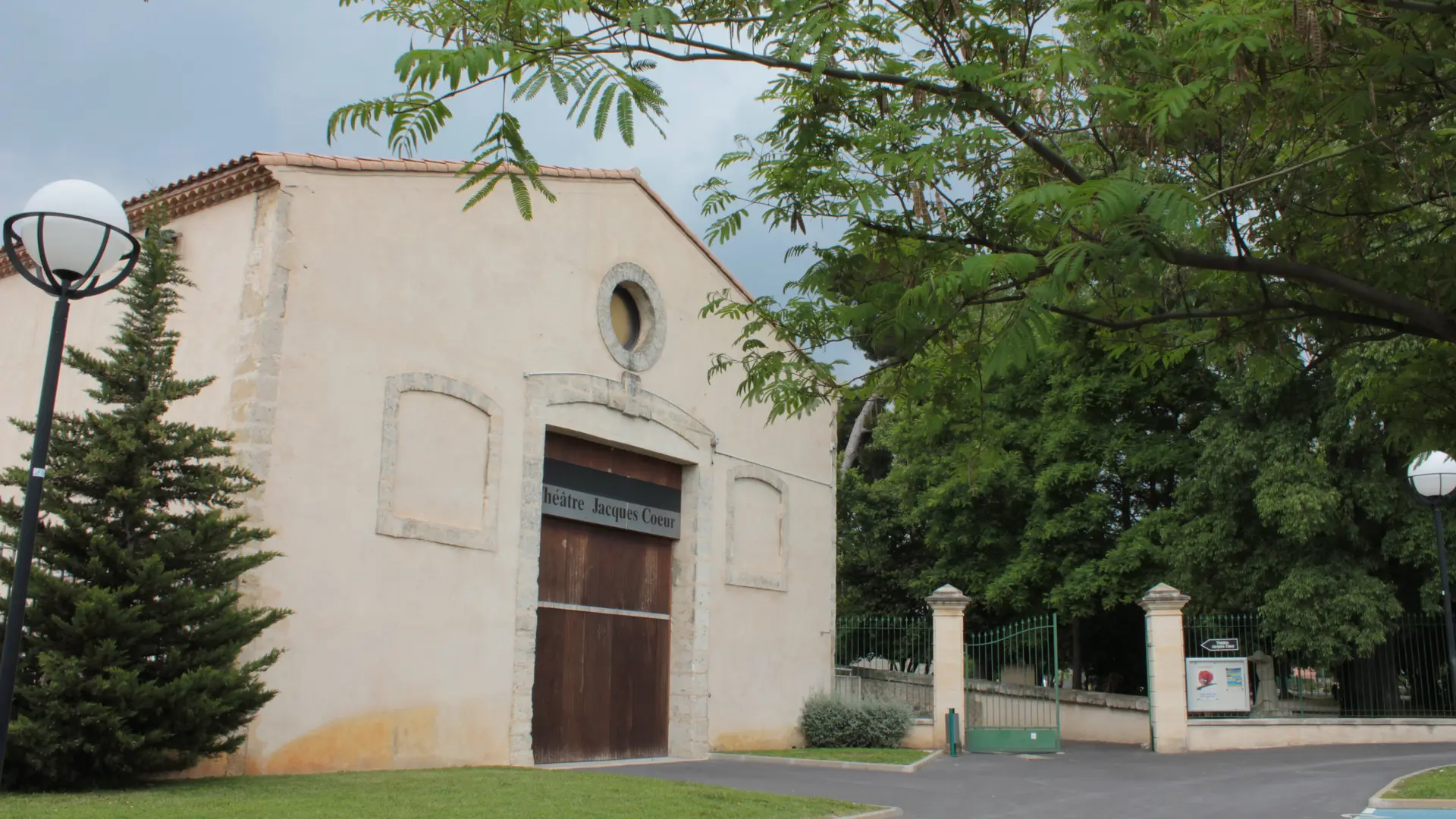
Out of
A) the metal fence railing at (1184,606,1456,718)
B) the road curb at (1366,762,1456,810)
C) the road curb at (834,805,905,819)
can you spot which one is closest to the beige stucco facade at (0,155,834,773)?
Result: the road curb at (834,805,905,819)

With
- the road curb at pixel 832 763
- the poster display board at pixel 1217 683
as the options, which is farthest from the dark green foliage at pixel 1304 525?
the road curb at pixel 832 763

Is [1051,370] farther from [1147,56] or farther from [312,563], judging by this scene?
[1147,56]

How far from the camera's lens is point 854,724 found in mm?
18484

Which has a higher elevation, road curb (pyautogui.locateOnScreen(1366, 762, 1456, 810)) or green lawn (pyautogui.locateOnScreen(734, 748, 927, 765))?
road curb (pyautogui.locateOnScreen(1366, 762, 1456, 810))

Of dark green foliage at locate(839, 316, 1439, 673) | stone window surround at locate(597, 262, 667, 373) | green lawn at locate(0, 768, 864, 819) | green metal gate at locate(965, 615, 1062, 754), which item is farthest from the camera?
dark green foliage at locate(839, 316, 1439, 673)

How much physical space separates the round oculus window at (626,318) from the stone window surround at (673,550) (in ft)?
2.36

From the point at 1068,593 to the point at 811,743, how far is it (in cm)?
806

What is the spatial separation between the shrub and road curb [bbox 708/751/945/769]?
1.57 m

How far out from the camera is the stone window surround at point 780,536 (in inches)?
696

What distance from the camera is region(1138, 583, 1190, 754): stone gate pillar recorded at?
18.3 meters

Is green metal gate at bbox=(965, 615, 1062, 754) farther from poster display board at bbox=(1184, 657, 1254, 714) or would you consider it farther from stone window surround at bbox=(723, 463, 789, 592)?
stone window surround at bbox=(723, 463, 789, 592)

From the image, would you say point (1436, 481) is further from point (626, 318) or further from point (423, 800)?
point (423, 800)

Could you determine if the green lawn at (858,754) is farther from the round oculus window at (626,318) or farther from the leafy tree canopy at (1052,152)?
the leafy tree canopy at (1052,152)

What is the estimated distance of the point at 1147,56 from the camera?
5566 mm
